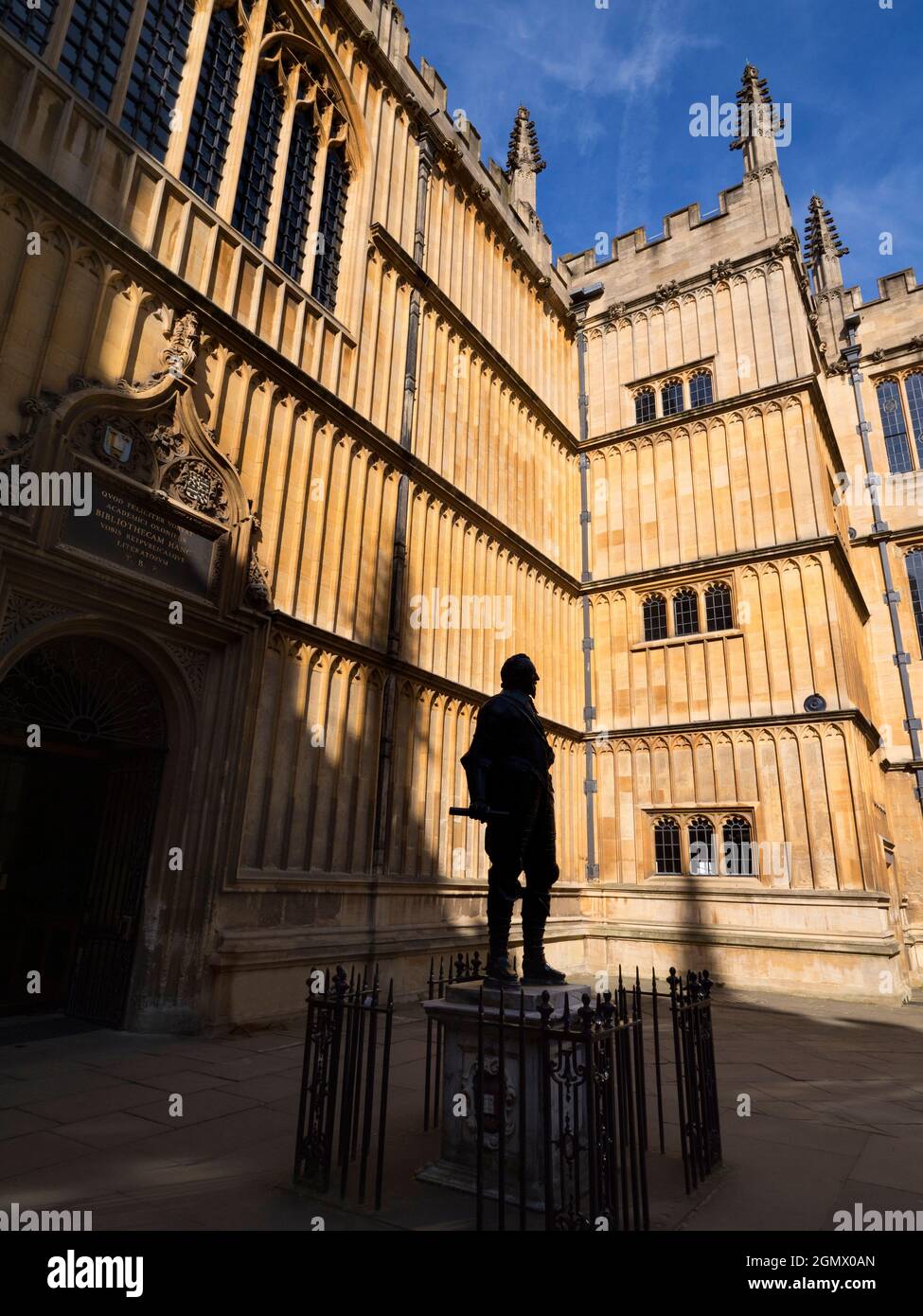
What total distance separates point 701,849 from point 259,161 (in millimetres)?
14135

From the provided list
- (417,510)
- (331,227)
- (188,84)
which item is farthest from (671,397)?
(188,84)

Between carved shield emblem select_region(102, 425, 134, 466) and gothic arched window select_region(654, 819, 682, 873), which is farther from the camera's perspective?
gothic arched window select_region(654, 819, 682, 873)

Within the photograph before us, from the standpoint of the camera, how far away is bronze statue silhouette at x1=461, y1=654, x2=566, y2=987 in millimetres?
4836

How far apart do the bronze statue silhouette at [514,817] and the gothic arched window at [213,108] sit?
907 cm

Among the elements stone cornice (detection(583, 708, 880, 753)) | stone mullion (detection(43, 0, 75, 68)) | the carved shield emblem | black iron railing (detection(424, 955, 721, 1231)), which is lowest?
black iron railing (detection(424, 955, 721, 1231))

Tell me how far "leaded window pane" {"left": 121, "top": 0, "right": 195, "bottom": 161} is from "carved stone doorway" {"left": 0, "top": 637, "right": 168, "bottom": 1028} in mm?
6611

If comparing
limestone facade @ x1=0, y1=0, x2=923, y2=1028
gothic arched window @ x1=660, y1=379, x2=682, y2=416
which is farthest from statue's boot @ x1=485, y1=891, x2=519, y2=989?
gothic arched window @ x1=660, y1=379, x2=682, y2=416

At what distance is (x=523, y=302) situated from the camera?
18.3 m

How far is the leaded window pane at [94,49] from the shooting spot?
888 centimetres

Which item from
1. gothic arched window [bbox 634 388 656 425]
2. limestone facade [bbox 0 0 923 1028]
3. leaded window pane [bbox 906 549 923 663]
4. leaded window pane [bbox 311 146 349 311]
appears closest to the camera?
limestone facade [bbox 0 0 923 1028]

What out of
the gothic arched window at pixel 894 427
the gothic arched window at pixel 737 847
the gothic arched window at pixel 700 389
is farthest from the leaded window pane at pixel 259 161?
the gothic arched window at pixel 894 427

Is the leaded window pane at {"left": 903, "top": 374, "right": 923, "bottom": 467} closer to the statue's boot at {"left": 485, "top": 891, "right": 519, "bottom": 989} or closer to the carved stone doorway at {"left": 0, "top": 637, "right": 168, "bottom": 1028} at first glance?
the statue's boot at {"left": 485, "top": 891, "right": 519, "bottom": 989}

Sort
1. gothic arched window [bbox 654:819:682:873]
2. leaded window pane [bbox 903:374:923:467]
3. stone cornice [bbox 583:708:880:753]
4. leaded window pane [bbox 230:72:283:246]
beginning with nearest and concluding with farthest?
leaded window pane [bbox 230:72:283:246] → stone cornice [bbox 583:708:880:753] → gothic arched window [bbox 654:819:682:873] → leaded window pane [bbox 903:374:923:467]
